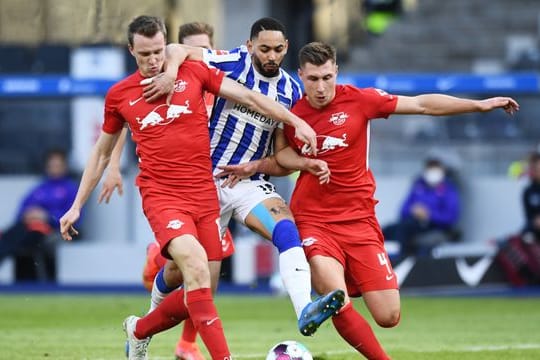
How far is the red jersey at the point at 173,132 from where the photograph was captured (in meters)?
7.82

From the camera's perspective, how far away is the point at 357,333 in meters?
7.77

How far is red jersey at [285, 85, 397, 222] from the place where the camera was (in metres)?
8.16

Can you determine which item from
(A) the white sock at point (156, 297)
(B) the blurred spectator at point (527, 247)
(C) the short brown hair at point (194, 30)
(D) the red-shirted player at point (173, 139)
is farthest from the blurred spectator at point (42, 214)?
(D) the red-shirted player at point (173, 139)

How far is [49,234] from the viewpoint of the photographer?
15211 millimetres

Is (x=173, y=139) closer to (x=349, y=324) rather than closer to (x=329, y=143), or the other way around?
(x=329, y=143)

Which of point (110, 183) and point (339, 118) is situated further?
point (110, 183)

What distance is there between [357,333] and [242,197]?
1.21 meters

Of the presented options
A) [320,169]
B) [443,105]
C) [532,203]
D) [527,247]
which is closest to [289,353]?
[320,169]

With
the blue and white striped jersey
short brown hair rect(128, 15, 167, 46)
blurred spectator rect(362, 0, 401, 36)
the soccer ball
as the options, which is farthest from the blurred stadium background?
the soccer ball

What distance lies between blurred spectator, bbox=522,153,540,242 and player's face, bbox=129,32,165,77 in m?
7.39

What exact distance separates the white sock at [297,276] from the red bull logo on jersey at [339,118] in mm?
868

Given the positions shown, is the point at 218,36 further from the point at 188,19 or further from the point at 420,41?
the point at 420,41

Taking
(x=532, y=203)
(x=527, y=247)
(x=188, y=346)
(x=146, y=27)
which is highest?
(x=146, y=27)

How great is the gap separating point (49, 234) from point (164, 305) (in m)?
7.34
